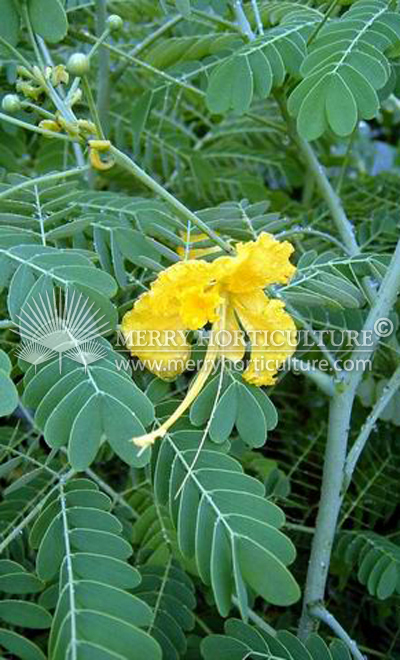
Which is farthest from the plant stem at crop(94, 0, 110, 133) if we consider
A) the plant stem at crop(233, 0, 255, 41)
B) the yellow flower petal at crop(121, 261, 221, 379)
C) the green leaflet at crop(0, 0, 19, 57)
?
the yellow flower petal at crop(121, 261, 221, 379)

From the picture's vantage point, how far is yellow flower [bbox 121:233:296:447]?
3.29 ft

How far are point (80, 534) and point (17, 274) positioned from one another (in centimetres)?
33

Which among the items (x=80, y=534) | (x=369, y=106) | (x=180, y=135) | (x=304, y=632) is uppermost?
(x=369, y=106)

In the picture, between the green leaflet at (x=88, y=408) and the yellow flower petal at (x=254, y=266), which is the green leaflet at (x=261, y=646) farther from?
the yellow flower petal at (x=254, y=266)

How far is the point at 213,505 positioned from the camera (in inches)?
37.5

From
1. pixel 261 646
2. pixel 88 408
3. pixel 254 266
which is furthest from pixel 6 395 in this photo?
pixel 261 646

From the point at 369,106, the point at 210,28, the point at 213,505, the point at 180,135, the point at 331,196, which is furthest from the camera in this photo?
the point at 180,135

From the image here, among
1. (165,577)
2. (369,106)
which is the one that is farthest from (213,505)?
(369,106)

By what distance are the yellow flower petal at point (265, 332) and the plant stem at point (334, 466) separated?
212 millimetres

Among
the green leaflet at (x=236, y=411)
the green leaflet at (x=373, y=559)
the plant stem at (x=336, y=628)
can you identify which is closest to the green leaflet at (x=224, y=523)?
the green leaflet at (x=236, y=411)

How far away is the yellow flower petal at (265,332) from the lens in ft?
3.49

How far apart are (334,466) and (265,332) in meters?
0.30

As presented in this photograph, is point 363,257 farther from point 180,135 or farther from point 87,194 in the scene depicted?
point 180,135

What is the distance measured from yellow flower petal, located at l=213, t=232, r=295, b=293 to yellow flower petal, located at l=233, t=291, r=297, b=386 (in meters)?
0.02
